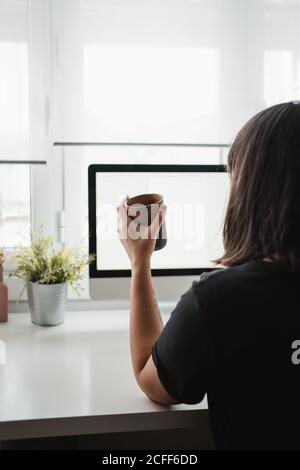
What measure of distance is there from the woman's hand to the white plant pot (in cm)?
35

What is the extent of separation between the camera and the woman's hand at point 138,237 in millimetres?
1021

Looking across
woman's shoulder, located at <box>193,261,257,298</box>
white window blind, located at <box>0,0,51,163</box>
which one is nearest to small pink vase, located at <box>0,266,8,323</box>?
white window blind, located at <box>0,0,51,163</box>

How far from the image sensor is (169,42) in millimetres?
1622

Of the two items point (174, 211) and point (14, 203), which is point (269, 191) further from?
point (14, 203)

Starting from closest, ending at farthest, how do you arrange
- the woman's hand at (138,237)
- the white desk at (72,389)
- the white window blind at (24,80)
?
the white desk at (72,389), the woman's hand at (138,237), the white window blind at (24,80)

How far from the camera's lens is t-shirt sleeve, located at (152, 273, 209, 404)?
676mm

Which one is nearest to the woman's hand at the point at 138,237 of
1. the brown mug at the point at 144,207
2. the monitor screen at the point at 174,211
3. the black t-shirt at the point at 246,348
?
the brown mug at the point at 144,207

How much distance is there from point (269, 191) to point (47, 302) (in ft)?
2.75

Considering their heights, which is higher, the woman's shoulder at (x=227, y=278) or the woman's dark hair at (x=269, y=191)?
the woman's dark hair at (x=269, y=191)

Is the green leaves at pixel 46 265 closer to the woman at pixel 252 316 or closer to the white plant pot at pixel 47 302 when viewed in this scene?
the white plant pot at pixel 47 302

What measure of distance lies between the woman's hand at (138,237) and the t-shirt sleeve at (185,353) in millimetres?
289

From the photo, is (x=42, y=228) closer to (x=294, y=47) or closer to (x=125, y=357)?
(x=125, y=357)

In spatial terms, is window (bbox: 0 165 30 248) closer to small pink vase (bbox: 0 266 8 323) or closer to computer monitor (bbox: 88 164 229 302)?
small pink vase (bbox: 0 266 8 323)

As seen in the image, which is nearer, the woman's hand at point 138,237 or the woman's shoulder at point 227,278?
the woman's shoulder at point 227,278
